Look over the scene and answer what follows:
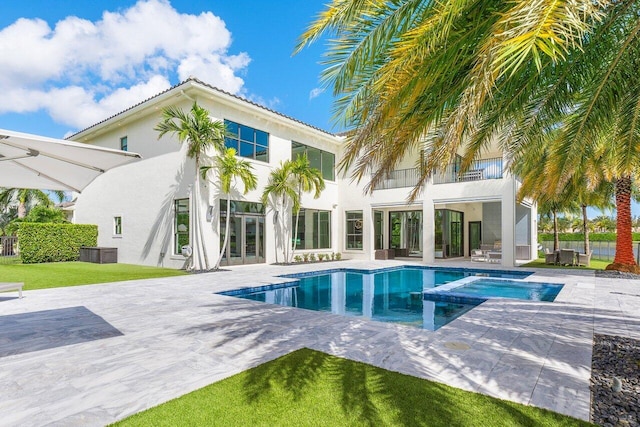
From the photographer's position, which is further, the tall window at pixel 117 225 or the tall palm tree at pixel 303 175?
the tall window at pixel 117 225

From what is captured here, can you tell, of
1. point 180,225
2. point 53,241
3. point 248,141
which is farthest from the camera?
point 53,241

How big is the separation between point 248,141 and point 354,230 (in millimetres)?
10247

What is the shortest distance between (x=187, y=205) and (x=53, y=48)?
2071cm

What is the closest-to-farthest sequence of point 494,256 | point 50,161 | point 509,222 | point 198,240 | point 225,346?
1. point 225,346
2. point 50,161
3. point 198,240
4. point 509,222
5. point 494,256

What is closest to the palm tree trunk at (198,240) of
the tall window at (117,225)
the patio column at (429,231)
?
the tall window at (117,225)

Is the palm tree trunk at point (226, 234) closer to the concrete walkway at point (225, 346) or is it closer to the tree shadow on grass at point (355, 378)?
the concrete walkway at point (225, 346)

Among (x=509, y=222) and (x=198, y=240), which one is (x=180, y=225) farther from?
(x=509, y=222)

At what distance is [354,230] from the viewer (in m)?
25.4

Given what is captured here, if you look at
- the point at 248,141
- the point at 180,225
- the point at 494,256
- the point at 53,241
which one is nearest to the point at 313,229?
the point at 248,141

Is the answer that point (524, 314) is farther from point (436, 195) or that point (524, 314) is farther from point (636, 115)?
point (436, 195)

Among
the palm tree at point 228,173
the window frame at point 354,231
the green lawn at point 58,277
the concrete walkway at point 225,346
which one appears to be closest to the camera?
the concrete walkway at point 225,346

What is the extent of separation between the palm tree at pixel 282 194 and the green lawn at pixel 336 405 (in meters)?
15.4

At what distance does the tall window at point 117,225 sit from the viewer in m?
20.8

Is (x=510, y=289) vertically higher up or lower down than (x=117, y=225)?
lower down
